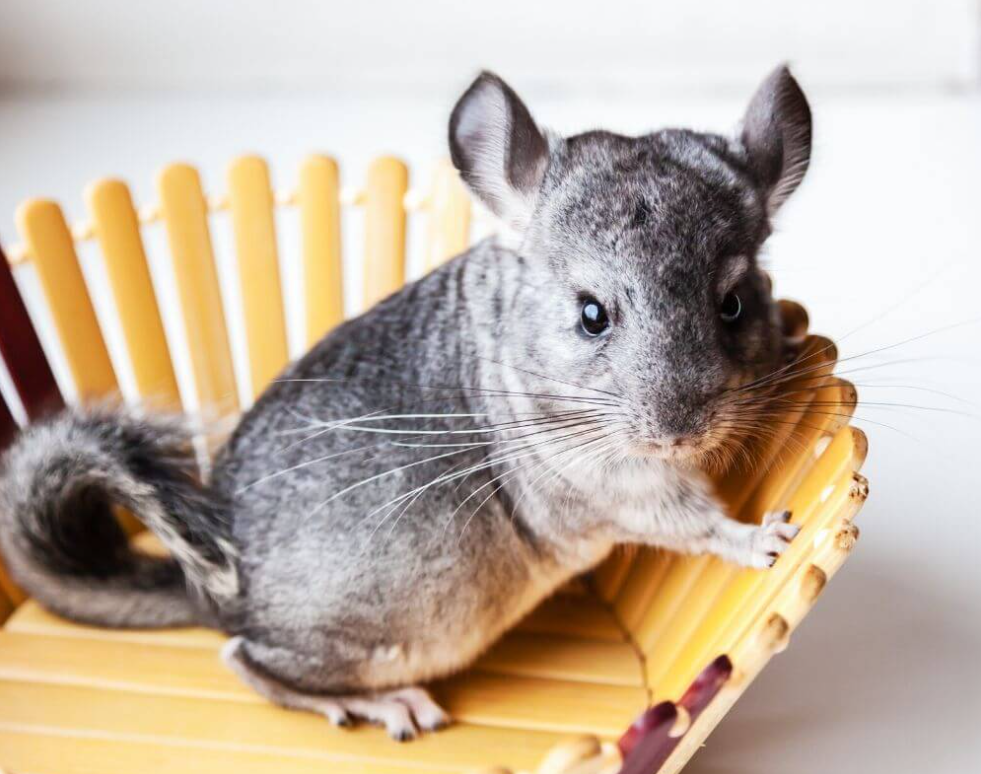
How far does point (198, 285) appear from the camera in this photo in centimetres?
203

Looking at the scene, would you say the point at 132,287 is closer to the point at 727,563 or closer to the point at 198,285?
the point at 198,285

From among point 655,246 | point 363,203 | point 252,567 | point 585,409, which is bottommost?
point 252,567

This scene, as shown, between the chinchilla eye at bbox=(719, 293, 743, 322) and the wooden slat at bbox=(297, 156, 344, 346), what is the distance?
0.92 m

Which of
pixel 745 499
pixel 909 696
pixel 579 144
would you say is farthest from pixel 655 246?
pixel 909 696

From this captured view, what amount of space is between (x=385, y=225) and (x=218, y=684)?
833 millimetres

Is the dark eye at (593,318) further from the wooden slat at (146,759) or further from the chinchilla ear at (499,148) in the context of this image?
the wooden slat at (146,759)

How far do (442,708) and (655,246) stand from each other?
2.33 feet

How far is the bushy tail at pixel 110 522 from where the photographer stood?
1506 mm

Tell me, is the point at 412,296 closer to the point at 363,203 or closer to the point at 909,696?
the point at 363,203

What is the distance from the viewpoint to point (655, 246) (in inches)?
48.8

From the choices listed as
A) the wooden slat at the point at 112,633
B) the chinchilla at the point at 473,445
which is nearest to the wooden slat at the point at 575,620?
the chinchilla at the point at 473,445

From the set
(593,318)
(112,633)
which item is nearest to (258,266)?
(112,633)

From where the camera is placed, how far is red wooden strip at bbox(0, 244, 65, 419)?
1822 millimetres

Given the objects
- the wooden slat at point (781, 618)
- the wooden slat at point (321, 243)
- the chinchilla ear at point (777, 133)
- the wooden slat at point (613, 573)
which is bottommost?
the wooden slat at point (613, 573)
